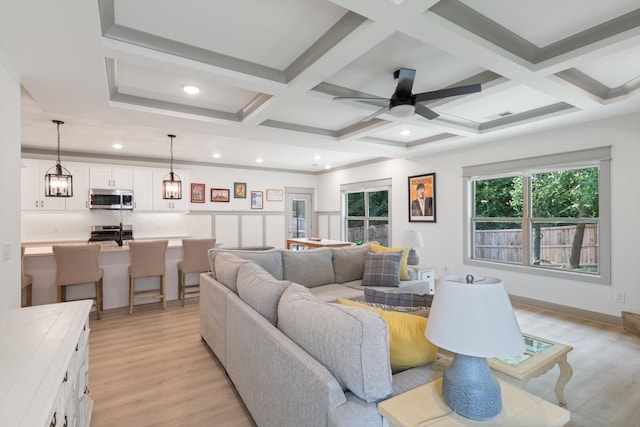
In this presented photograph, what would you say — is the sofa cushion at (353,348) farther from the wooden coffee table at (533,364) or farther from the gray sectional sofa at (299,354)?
the wooden coffee table at (533,364)

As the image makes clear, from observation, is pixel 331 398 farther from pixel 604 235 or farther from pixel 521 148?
pixel 521 148

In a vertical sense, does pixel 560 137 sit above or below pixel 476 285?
above

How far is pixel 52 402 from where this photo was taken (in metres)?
0.97

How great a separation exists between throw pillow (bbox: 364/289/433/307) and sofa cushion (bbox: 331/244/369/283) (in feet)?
6.68

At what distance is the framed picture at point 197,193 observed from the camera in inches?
288

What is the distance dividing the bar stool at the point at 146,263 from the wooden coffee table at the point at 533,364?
4036 millimetres

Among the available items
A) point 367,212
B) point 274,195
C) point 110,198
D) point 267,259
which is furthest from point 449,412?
point 274,195

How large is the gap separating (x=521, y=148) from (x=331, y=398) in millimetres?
4758

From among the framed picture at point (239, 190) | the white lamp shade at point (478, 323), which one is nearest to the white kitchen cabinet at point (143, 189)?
the framed picture at point (239, 190)

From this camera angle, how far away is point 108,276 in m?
4.31

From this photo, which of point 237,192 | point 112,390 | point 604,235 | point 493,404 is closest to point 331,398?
point 493,404

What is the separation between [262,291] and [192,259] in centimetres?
298

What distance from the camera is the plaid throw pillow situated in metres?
1.82

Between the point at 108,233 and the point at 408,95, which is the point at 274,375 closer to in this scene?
the point at 408,95
